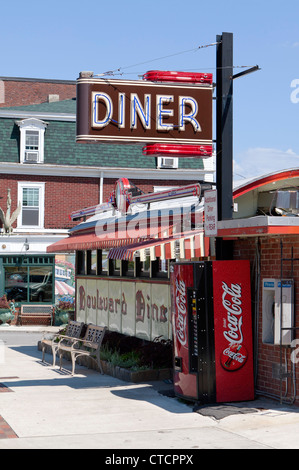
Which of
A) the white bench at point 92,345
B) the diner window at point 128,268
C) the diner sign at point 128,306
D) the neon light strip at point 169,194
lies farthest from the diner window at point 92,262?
the white bench at point 92,345

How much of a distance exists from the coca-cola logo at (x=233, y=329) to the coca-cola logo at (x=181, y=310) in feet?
2.02

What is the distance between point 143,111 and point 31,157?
20.9 meters

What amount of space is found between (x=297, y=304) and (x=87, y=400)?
3.77m

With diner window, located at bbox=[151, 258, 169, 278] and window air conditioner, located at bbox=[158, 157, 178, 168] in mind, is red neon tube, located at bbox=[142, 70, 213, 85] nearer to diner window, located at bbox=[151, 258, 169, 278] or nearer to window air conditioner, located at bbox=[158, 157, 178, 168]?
diner window, located at bbox=[151, 258, 169, 278]

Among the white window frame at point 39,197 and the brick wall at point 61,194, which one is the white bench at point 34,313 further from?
the brick wall at point 61,194

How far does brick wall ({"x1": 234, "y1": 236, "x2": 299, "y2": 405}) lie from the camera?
11.1m

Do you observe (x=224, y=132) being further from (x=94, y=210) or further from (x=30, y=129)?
(x=30, y=129)

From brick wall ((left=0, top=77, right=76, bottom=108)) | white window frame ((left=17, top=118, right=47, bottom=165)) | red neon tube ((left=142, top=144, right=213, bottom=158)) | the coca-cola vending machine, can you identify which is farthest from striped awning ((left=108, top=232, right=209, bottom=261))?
brick wall ((left=0, top=77, right=76, bottom=108))

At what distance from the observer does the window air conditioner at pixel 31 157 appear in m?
32.7

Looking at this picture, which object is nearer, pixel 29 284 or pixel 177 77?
pixel 177 77

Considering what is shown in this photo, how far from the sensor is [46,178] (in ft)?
107

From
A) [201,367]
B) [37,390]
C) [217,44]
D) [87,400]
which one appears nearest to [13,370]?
[37,390]

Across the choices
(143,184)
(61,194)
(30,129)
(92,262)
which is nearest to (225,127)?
(92,262)

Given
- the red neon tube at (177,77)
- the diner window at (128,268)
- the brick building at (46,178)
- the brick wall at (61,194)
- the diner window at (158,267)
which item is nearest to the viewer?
the red neon tube at (177,77)
